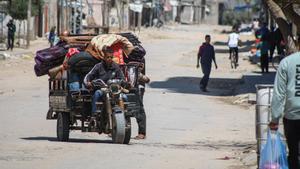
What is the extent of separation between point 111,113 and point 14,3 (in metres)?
44.2

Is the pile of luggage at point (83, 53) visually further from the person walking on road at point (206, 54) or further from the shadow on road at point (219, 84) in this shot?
the person walking on road at point (206, 54)

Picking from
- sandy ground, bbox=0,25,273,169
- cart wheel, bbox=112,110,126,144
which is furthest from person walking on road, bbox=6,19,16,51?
cart wheel, bbox=112,110,126,144

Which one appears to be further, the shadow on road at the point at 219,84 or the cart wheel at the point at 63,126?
the shadow on road at the point at 219,84

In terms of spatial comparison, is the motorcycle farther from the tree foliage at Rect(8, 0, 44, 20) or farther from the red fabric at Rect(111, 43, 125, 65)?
the tree foliage at Rect(8, 0, 44, 20)

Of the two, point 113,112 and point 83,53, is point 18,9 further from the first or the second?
point 113,112

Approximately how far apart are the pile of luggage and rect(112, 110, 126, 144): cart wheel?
125 cm

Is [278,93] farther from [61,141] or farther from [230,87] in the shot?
[230,87]

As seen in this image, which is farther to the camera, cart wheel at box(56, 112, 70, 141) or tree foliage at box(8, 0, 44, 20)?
tree foliage at box(8, 0, 44, 20)

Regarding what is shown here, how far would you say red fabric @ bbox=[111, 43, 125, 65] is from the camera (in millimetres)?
15469

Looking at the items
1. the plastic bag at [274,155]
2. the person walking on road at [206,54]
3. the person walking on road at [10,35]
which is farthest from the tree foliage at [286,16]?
the person walking on road at [10,35]

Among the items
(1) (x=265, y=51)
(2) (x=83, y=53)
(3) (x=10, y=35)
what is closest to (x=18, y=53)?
(3) (x=10, y=35)

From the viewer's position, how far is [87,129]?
50.6 feet

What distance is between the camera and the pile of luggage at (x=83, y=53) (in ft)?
50.0

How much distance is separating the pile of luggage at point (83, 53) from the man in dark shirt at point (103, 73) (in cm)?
23
